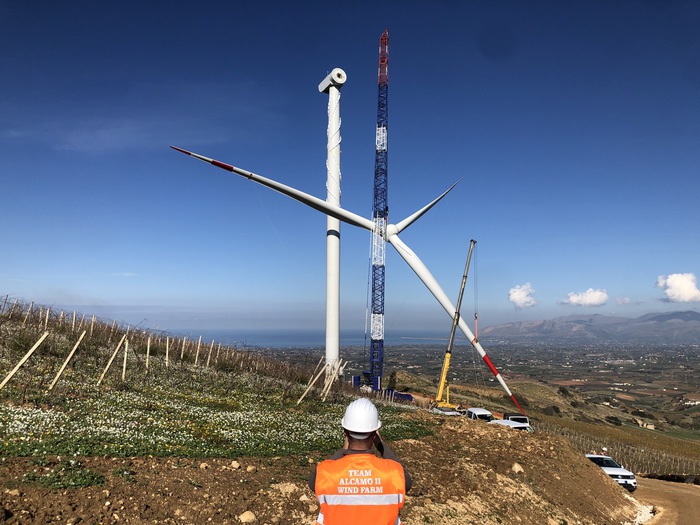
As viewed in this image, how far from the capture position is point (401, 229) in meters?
42.6

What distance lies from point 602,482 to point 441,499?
11.8m

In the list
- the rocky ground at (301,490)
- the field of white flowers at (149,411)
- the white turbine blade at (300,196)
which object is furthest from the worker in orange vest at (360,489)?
the white turbine blade at (300,196)

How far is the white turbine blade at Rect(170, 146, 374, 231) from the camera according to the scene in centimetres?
3144

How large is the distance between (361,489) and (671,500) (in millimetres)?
25724

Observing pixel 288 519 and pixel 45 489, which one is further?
pixel 288 519

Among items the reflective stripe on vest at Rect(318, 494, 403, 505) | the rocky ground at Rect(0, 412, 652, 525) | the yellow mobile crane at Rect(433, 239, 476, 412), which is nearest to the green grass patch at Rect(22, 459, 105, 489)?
the rocky ground at Rect(0, 412, 652, 525)

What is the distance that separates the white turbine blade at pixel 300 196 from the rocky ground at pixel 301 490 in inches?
803

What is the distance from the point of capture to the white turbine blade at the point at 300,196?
31.4 m

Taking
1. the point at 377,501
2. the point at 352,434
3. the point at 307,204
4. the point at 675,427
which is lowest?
the point at 675,427

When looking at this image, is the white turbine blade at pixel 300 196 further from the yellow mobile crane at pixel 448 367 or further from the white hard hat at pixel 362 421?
the white hard hat at pixel 362 421

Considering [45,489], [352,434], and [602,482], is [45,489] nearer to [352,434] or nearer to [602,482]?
[352,434]

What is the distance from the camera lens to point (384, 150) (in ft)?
194

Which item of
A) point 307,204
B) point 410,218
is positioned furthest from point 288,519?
point 410,218

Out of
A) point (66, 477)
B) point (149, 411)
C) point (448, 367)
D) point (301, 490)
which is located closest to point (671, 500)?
point (448, 367)
